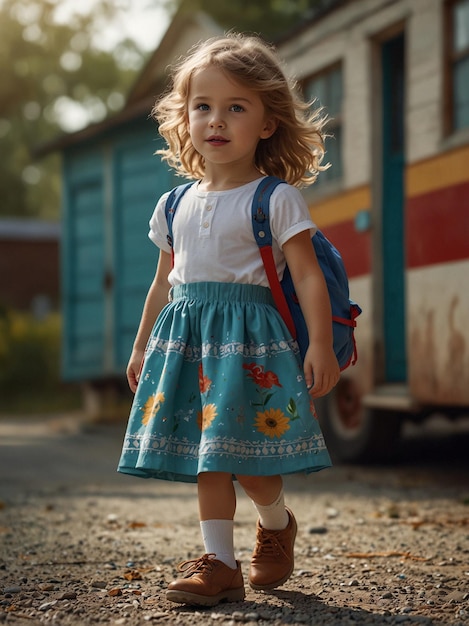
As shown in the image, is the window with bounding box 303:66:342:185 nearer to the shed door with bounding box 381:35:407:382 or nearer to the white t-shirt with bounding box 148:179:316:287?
the shed door with bounding box 381:35:407:382

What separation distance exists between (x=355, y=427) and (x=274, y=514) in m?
4.60

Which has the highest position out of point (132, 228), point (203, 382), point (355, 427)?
point (132, 228)

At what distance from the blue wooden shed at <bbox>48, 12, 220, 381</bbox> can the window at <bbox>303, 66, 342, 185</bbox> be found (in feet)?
10.2

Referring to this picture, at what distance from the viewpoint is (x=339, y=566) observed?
386 cm

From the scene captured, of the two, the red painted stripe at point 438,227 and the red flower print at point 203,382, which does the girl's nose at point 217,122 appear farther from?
the red painted stripe at point 438,227

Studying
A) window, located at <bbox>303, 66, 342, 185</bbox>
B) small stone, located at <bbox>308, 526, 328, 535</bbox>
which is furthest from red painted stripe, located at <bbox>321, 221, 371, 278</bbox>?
small stone, located at <bbox>308, 526, 328, 535</bbox>

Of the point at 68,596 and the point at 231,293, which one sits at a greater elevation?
the point at 231,293

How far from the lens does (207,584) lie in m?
3.12

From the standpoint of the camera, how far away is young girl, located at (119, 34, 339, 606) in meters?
3.10

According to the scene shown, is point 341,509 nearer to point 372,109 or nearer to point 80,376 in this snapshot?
point 372,109

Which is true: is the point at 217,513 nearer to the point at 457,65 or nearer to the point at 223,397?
the point at 223,397

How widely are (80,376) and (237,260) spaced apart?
31.4ft

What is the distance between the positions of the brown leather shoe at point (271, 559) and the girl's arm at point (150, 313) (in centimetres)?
65

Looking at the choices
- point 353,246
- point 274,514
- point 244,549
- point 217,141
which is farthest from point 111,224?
point 274,514
